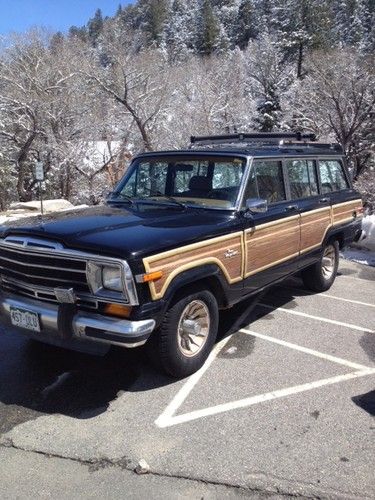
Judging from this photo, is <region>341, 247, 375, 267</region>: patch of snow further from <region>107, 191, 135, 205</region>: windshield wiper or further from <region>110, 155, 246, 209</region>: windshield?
<region>107, 191, 135, 205</region>: windshield wiper

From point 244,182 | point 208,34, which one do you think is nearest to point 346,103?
point 244,182

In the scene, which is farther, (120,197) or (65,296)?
(120,197)

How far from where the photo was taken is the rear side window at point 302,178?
5.77 meters

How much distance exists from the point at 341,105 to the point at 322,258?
79.6ft

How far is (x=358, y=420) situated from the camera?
12.0ft

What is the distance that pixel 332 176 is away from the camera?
7.00 metres

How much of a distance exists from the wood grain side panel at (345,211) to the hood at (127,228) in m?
2.68

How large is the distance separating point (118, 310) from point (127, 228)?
0.74 m

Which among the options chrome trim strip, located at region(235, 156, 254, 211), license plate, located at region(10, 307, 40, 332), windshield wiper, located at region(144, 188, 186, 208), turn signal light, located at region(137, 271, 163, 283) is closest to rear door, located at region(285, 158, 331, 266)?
chrome trim strip, located at region(235, 156, 254, 211)

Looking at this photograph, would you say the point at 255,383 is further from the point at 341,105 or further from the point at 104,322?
the point at 341,105

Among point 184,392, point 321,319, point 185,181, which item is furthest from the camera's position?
point 321,319

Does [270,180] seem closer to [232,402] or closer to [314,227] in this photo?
[314,227]

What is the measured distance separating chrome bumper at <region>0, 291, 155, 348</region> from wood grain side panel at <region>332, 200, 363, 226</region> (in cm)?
405

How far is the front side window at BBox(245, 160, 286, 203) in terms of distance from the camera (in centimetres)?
500
